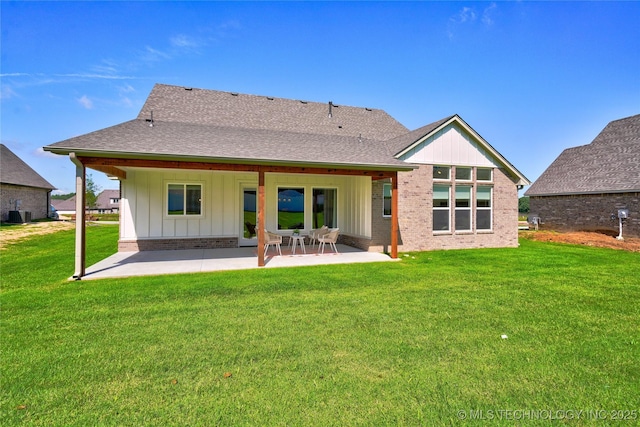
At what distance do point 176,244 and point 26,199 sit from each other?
25.5 m

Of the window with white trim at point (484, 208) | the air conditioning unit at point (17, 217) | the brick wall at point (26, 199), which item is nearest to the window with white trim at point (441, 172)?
the window with white trim at point (484, 208)

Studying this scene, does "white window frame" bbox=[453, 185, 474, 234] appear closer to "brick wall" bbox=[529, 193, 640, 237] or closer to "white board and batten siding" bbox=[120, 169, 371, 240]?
"white board and batten siding" bbox=[120, 169, 371, 240]

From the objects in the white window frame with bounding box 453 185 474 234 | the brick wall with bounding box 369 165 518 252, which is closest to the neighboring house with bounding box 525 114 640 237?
the brick wall with bounding box 369 165 518 252

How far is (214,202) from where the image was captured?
1202cm

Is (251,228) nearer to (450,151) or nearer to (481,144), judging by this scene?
(450,151)

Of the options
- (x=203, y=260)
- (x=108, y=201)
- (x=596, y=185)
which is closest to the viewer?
(x=203, y=260)

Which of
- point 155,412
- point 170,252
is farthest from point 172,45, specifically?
point 155,412

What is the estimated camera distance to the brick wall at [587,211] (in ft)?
53.2

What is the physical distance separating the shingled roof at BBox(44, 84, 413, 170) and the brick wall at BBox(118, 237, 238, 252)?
408 centimetres

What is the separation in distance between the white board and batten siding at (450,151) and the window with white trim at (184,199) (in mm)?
8143

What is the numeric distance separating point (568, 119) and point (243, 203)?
72.3ft

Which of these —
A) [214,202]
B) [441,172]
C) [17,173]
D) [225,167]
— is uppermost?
[17,173]

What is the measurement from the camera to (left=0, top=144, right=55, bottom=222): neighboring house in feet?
79.7

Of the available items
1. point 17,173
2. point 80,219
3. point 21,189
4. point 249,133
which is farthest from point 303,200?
point 17,173
